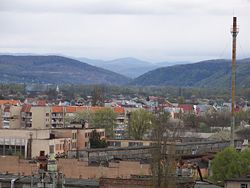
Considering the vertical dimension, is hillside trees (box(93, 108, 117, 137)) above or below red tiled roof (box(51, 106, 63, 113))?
below

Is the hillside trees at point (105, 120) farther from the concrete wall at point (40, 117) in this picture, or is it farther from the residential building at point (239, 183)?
the residential building at point (239, 183)

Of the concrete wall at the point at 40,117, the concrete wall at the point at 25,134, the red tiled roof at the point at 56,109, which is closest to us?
the concrete wall at the point at 25,134

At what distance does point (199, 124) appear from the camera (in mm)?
100500

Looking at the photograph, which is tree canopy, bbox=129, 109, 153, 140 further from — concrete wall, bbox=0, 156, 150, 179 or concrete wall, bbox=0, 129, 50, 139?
concrete wall, bbox=0, 156, 150, 179

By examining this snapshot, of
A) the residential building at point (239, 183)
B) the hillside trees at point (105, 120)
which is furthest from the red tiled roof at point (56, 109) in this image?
the residential building at point (239, 183)

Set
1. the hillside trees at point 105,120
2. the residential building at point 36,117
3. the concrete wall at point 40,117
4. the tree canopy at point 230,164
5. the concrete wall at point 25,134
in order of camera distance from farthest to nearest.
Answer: the residential building at point 36,117 < the concrete wall at point 40,117 < the hillside trees at point 105,120 < the concrete wall at point 25,134 < the tree canopy at point 230,164

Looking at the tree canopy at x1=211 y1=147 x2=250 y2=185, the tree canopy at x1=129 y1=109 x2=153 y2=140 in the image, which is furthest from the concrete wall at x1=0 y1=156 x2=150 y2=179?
the tree canopy at x1=129 y1=109 x2=153 y2=140

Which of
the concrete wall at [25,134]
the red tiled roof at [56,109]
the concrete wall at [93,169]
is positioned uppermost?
the red tiled roof at [56,109]

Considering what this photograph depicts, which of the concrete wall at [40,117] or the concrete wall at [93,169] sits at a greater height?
the concrete wall at [40,117]

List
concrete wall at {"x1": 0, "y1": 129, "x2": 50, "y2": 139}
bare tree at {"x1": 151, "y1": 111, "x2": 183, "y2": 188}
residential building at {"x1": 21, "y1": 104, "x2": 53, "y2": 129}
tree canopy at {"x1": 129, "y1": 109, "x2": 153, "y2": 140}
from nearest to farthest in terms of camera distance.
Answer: bare tree at {"x1": 151, "y1": 111, "x2": 183, "y2": 188}
concrete wall at {"x1": 0, "y1": 129, "x2": 50, "y2": 139}
tree canopy at {"x1": 129, "y1": 109, "x2": 153, "y2": 140}
residential building at {"x1": 21, "y1": 104, "x2": 53, "y2": 129}

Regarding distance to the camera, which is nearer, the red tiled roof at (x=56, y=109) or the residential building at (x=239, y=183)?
the residential building at (x=239, y=183)

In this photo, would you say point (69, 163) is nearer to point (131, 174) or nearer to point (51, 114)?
point (131, 174)

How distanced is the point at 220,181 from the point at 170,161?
795cm

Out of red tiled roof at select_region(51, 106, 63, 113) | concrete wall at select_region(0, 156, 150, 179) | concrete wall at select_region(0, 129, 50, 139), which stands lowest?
concrete wall at select_region(0, 156, 150, 179)
